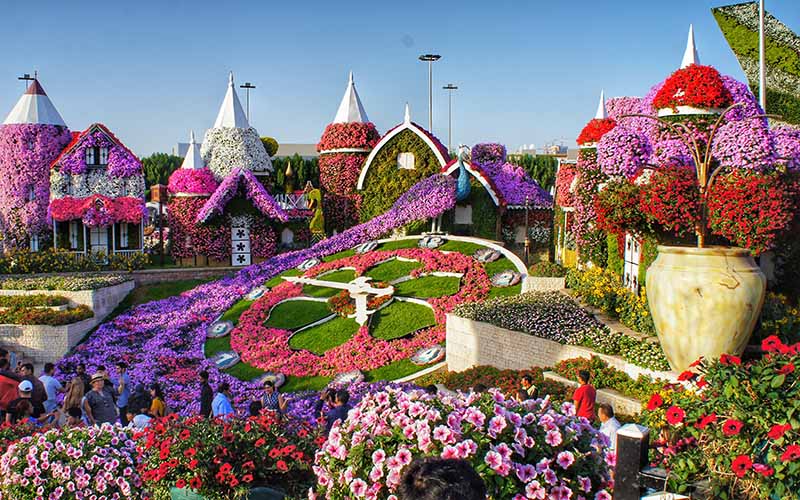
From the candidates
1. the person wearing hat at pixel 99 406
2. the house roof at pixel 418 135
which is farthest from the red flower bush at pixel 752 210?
the house roof at pixel 418 135

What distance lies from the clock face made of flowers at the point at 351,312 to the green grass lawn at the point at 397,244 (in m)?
0.45

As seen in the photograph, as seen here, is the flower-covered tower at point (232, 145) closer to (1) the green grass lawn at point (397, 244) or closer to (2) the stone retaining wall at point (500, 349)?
(1) the green grass lawn at point (397, 244)

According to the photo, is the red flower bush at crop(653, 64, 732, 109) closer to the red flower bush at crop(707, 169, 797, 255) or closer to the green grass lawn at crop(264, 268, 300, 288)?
the red flower bush at crop(707, 169, 797, 255)

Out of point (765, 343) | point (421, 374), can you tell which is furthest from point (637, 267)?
point (765, 343)

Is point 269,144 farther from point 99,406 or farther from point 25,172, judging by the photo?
point 99,406

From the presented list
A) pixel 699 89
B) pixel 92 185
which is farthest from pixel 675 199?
pixel 92 185

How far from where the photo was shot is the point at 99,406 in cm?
1089

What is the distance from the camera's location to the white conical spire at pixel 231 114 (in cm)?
2956

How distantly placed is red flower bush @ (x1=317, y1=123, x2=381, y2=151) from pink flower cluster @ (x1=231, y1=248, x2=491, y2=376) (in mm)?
9856

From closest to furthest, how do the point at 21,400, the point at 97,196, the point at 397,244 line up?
1. the point at 21,400
2. the point at 397,244
3. the point at 97,196

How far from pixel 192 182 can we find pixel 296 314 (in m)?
10.8

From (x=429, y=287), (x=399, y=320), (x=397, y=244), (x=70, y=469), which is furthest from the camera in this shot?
(x=397, y=244)

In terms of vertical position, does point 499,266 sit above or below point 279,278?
above

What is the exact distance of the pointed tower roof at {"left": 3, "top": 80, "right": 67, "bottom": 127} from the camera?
2722 cm
